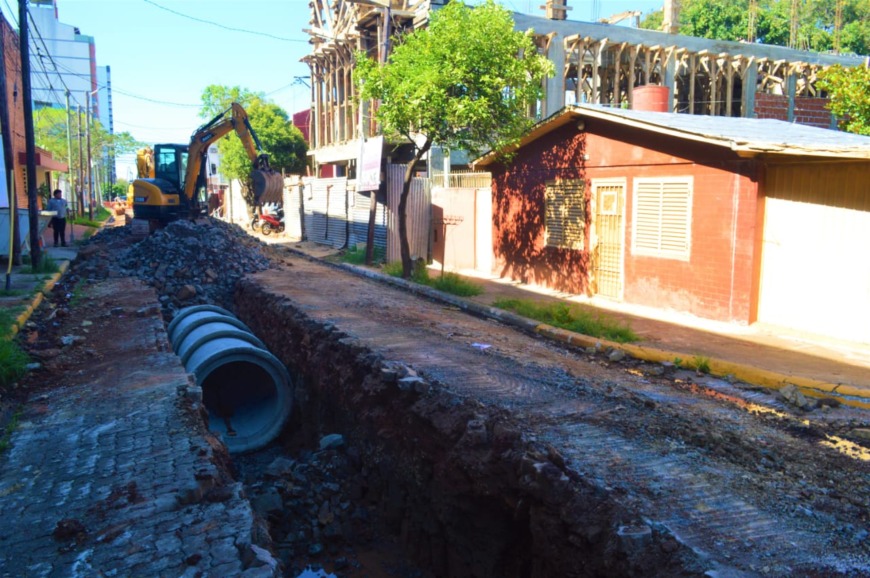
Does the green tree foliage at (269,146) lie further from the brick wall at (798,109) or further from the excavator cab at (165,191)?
the brick wall at (798,109)

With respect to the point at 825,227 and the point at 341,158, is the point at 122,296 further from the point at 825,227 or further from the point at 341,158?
the point at 341,158

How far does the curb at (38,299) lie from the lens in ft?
29.0

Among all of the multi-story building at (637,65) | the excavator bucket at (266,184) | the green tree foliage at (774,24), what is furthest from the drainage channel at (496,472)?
the green tree foliage at (774,24)

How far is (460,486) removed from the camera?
5293 millimetres

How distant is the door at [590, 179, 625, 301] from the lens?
500 inches

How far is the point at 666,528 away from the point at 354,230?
2043 centimetres

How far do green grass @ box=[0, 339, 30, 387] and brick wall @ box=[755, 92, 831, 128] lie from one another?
2469 cm

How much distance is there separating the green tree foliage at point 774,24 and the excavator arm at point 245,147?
1062 inches

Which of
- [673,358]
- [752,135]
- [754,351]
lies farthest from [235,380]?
[752,135]

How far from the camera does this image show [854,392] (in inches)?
273

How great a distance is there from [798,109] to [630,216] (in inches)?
647

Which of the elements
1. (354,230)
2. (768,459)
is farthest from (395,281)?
(768,459)

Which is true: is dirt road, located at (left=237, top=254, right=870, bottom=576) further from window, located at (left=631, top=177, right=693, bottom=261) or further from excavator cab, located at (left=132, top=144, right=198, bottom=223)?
excavator cab, located at (left=132, top=144, right=198, bottom=223)

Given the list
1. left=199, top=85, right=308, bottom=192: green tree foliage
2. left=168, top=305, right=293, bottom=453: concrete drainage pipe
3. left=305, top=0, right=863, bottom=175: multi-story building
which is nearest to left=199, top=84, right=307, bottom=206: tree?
left=199, top=85, right=308, bottom=192: green tree foliage
